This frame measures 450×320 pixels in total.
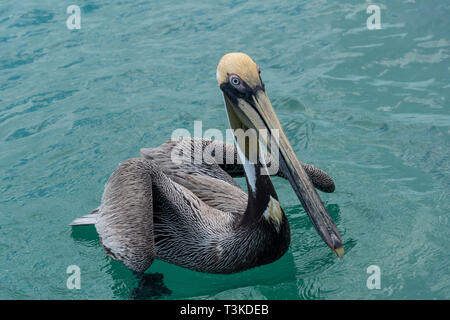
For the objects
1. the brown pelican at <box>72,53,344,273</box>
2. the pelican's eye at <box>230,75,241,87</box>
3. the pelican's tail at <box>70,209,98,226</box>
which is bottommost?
the pelican's tail at <box>70,209,98,226</box>

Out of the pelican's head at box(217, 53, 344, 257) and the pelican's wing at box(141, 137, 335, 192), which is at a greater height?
the pelican's head at box(217, 53, 344, 257)

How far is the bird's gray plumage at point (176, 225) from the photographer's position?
12.8ft

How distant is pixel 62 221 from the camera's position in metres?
5.05

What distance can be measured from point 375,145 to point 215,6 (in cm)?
457

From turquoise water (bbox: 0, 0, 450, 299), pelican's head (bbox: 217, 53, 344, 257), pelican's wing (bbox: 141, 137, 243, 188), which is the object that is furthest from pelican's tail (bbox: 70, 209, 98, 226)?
pelican's head (bbox: 217, 53, 344, 257)

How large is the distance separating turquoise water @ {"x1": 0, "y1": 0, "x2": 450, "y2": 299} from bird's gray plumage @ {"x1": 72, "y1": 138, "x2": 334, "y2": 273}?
184mm

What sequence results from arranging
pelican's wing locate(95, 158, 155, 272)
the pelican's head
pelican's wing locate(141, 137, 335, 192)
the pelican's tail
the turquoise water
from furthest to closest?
pelican's wing locate(141, 137, 335, 192), the pelican's tail, the turquoise water, pelican's wing locate(95, 158, 155, 272), the pelican's head

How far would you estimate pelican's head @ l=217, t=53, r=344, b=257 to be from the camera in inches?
145

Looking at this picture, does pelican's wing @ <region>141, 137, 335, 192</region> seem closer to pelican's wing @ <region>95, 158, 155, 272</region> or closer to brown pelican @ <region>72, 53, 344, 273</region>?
brown pelican @ <region>72, 53, 344, 273</region>

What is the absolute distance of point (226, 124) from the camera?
6289 mm

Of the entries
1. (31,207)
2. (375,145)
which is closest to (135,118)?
(31,207)

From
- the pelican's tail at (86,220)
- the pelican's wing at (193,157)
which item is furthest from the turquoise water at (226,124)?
the pelican's wing at (193,157)

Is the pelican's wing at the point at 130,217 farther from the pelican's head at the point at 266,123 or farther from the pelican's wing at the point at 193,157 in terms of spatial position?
the pelican's head at the point at 266,123

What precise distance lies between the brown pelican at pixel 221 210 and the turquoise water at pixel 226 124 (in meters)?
0.22
